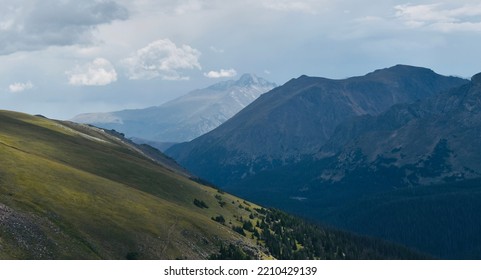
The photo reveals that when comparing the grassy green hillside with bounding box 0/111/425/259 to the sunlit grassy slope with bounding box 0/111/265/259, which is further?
the grassy green hillside with bounding box 0/111/425/259

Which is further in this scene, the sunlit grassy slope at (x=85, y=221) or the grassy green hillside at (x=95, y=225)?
the grassy green hillside at (x=95, y=225)

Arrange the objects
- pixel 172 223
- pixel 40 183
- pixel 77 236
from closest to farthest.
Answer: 1. pixel 77 236
2. pixel 40 183
3. pixel 172 223

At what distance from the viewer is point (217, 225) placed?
563ft

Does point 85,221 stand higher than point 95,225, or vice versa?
point 85,221

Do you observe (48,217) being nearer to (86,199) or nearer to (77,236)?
(77,236)

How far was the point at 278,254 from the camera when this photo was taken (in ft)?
566

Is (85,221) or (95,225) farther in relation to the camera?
(95,225)

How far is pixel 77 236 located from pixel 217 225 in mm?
61521

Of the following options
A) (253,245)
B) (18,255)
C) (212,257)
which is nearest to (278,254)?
(253,245)

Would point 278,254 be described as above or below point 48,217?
below

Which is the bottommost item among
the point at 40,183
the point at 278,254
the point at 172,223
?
the point at 278,254
